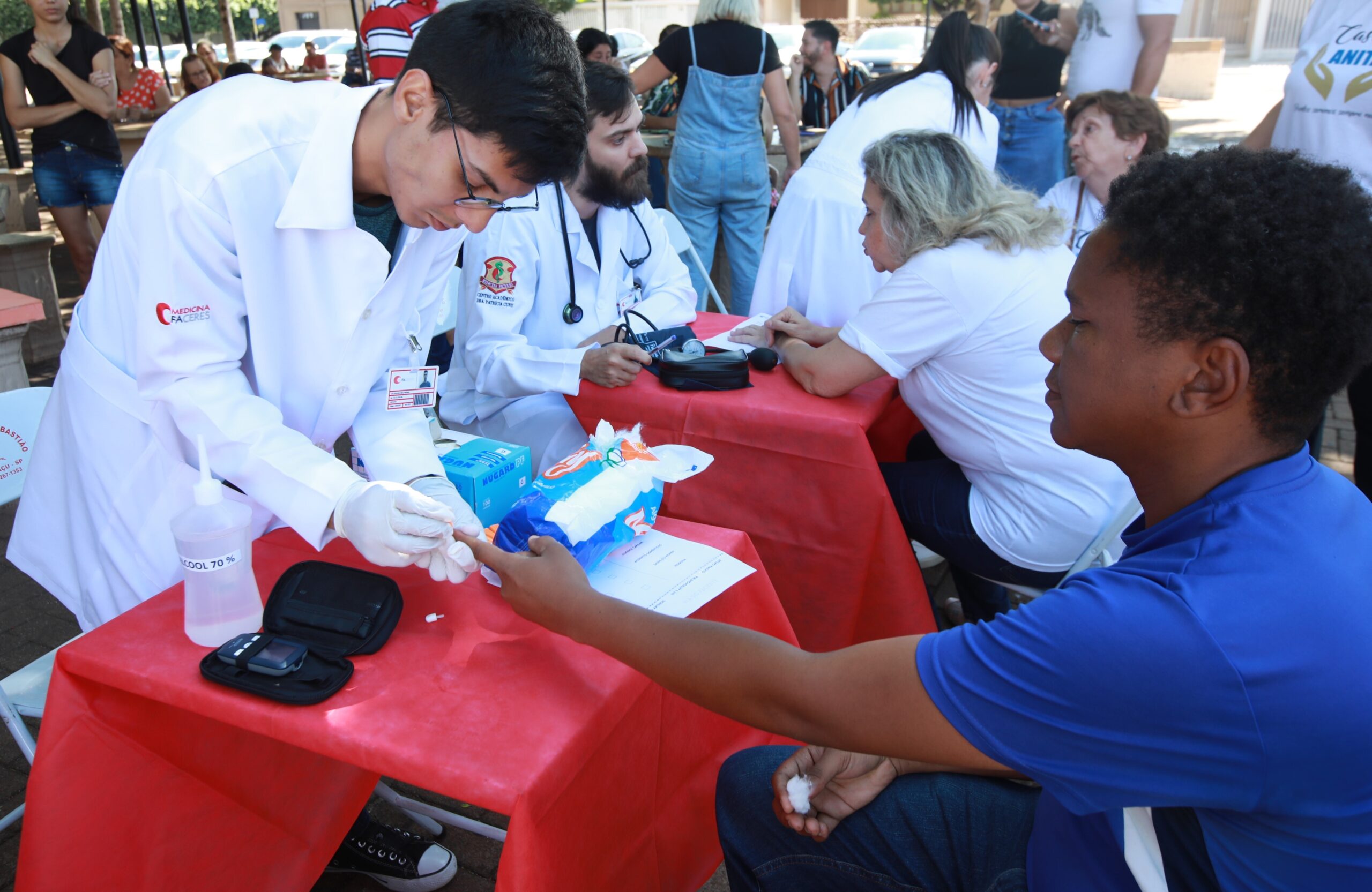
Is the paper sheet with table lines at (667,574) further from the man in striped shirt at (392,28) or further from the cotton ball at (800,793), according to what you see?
the man in striped shirt at (392,28)

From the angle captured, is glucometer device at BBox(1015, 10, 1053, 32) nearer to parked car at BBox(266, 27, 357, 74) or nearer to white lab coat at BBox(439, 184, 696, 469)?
white lab coat at BBox(439, 184, 696, 469)

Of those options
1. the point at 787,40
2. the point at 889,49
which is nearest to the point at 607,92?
the point at 889,49

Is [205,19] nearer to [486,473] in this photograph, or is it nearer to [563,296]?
[563,296]

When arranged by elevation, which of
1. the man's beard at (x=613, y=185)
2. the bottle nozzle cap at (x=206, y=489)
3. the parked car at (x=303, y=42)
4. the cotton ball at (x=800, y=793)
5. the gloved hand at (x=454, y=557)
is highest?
the parked car at (x=303, y=42)

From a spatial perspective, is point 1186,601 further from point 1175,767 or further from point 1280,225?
point 1280,225

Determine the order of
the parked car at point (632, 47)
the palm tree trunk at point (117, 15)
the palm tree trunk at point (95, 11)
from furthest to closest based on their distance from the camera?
the parked car at point (632, 47) < the palm tree trunk at point (117, 15) < the palm tree trunk at point (95, 11)

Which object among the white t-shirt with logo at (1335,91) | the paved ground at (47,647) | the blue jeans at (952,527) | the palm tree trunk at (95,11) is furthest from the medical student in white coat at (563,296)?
the palm tree trunk at (95,11)

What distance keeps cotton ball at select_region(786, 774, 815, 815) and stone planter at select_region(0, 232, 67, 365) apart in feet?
17.0

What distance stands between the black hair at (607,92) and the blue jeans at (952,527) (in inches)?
54.7

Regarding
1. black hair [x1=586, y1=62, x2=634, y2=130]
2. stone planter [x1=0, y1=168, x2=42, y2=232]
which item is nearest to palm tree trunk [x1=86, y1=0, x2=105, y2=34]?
stone planter [x1=0, y1=168, x2=42, y2=232]

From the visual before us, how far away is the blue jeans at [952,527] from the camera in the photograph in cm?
229

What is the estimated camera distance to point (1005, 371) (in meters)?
2.19

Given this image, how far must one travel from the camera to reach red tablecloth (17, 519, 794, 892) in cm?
108

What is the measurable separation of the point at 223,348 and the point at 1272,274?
1376mm
